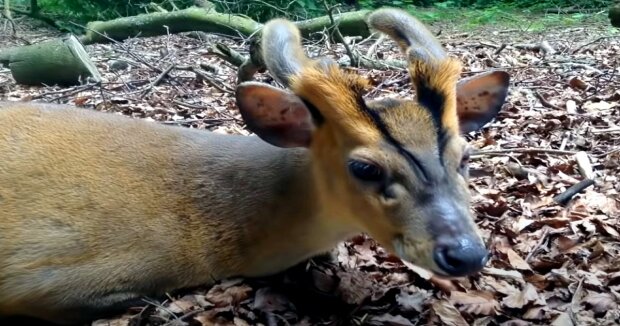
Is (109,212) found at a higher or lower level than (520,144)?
higher

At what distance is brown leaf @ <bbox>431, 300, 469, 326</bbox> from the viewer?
3.88 metres

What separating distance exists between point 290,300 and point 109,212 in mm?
1001

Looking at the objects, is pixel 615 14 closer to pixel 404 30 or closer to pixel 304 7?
pixel 404 30

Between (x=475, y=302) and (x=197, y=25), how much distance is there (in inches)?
343

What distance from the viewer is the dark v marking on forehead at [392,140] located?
11.3ft

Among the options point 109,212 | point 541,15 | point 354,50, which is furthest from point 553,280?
point 541,15

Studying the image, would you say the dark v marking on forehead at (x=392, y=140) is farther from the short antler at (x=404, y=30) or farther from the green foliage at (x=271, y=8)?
the green foliage at (x=271, y=8)

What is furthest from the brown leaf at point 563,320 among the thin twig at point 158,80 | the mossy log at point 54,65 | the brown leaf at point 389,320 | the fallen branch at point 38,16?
the fallen branch at point 38,16

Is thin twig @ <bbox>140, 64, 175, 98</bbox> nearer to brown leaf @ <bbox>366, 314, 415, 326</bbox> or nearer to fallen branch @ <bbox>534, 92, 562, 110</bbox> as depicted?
fallen branch @ <bbox>534, 92, 562, 110</bbox>

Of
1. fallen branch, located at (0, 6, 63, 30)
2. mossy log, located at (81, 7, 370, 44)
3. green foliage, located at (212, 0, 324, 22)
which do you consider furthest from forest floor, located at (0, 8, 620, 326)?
fallen branch, located at (0, 6, 63, 30)

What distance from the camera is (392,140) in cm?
355

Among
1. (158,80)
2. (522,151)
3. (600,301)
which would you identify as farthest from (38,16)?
(600,301)

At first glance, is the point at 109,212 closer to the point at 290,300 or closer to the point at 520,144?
the point at 290,300

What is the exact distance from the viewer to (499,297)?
4.11 metres
